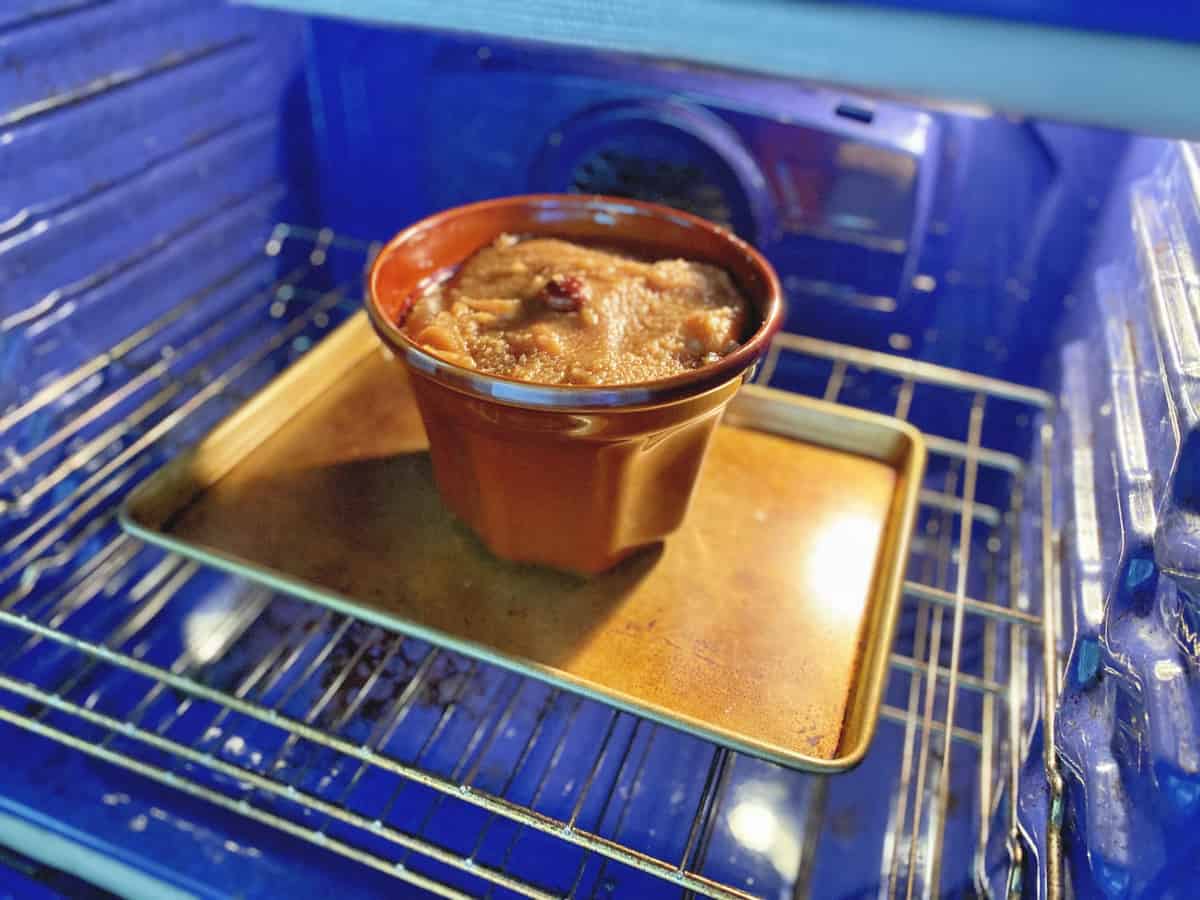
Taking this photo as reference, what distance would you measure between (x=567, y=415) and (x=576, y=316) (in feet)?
→ 0.44

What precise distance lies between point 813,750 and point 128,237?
935 millimetres

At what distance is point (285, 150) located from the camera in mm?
1270

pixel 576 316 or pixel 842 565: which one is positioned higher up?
pixel 576 316

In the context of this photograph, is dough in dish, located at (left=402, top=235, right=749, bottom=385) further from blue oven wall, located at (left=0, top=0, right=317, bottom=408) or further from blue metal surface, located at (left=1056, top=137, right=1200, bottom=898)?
blue oven wall, located at (left=0, top=0, right=317, bottom=408)

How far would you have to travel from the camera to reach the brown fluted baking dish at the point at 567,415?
0.67m

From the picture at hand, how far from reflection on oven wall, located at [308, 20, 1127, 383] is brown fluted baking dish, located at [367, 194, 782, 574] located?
0.60 feet

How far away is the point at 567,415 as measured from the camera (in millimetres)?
667

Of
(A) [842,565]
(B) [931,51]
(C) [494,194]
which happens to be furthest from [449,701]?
(B) [931,51]

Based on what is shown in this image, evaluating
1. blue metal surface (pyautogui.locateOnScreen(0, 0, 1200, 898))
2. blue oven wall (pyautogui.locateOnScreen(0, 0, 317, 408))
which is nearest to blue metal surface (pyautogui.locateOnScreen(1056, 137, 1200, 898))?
blue metal surface (pyautogui.locateOnScreen(0, 0, 1200, 898))

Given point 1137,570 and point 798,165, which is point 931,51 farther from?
point 798,165

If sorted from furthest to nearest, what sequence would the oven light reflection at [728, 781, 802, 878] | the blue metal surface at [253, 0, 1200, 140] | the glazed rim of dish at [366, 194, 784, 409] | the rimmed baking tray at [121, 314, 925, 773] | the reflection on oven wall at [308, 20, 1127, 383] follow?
the reflection on oven wall at [308, 20, 1127, 383] < the oven light reflection at [728, 781, 802, 878] < the rimmed baking tray at [121, 314, 925, 773] < the glazed rim of dish at [366, 194, 784, 409] < the blue metal surface at [253, 0, 1200, 140]

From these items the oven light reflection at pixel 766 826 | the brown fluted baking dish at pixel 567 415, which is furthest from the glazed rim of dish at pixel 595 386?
the oven light reflection at pixel 766 826

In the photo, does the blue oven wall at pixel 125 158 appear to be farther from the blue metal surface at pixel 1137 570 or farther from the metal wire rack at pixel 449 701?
the blue metal surface at pixel 1137 570

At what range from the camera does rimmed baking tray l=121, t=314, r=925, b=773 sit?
0.76m
